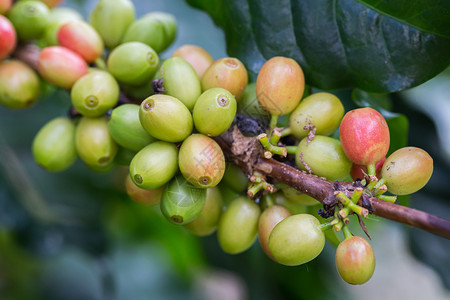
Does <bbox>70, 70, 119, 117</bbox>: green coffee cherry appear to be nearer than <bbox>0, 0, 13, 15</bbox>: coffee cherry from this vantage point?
Yes

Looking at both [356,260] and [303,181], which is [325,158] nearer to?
[303,181]

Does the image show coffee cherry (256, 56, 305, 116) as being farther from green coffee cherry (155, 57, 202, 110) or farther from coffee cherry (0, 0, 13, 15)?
coffee cherry (0, 0, 13, 15)

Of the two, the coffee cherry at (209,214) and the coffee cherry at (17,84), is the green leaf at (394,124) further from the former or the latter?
the coffee cherry at (17,84)

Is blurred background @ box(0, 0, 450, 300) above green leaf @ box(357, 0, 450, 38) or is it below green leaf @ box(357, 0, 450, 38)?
below

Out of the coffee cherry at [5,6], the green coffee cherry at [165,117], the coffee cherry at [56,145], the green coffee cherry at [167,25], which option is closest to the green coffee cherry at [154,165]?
the green coffee cherry at [165,117]

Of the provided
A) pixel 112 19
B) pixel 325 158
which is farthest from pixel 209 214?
pixel 112 19

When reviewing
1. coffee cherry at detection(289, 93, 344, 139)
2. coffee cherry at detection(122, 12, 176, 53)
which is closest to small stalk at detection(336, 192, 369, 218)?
coffee cherry at detection(289, 93, 344, 139)

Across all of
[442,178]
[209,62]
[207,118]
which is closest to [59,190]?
[209,62]

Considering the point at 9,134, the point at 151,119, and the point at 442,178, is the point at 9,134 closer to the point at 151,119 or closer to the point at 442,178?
the point at 151,119
